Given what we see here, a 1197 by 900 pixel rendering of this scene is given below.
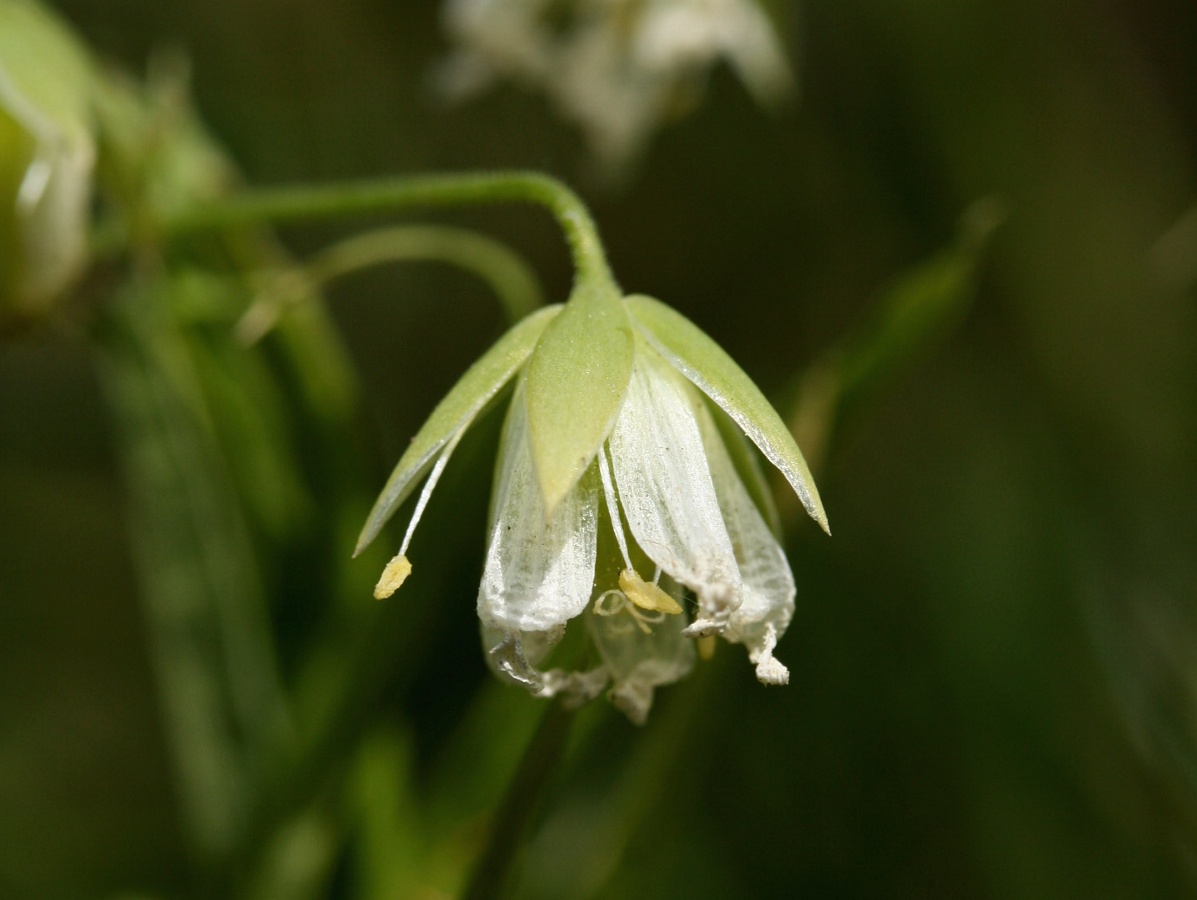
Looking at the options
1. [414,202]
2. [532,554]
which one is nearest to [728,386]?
[532,554]

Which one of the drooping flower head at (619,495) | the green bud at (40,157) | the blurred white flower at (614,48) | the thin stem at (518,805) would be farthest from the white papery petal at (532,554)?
the blurred white flower at (614,48)

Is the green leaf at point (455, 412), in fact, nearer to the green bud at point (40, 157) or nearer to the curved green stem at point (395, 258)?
the curved green stem at point (395, 258)

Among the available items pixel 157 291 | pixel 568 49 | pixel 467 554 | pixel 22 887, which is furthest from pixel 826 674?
pixel 22 887

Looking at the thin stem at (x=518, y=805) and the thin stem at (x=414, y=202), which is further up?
the thin stem at (x=414, y=202)

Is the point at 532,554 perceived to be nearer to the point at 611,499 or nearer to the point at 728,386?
the point at 611,499

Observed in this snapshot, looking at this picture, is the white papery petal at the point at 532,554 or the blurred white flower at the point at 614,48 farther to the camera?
the blurred white flower at the point at 614,48

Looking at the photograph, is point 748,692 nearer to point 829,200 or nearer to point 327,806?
point 327,806

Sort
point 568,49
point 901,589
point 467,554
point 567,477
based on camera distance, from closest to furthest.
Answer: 1. point 567,477
2. point 467,554
3. point 568,49
4. point 901,589
